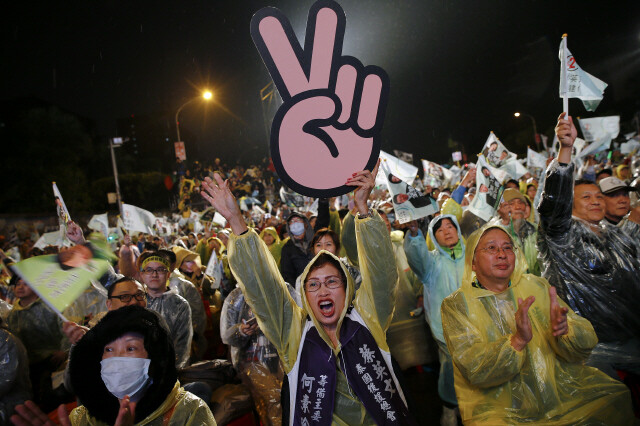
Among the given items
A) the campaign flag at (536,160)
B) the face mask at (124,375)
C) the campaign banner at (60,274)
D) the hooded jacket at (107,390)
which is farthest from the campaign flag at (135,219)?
the campaign flag at (536,160)

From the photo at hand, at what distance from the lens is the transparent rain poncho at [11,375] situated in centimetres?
287

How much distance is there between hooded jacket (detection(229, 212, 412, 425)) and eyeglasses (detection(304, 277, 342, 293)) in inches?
2.4

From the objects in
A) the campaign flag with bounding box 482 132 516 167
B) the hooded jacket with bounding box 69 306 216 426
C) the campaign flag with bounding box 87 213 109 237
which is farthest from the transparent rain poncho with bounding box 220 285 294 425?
the campaign flag with bounding box 482 132 516 167

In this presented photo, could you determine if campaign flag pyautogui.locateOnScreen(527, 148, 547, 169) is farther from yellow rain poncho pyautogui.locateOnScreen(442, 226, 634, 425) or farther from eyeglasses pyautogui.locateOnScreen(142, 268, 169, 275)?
eyeglasses pyautogui.locateOnScreen(142, 268, 169, 275)

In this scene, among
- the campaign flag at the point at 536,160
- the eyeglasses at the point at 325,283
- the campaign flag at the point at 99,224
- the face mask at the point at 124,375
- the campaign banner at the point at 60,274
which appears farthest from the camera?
the campaign flag at the point at 536,160

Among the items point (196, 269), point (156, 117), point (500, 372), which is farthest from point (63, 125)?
point (156, 117)

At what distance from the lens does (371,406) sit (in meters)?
2.14

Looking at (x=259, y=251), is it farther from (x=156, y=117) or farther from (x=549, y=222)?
(x=156, y=117)

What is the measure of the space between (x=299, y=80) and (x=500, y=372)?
6.75ft

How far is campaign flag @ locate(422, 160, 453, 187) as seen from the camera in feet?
41.5

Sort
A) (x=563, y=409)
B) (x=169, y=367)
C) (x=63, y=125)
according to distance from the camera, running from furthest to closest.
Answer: (x=63, y=125), (x=563, y=409), (x=169, y=367)

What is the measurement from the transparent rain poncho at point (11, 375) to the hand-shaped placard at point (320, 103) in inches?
96.5

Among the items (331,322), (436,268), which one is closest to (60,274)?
(331,322)

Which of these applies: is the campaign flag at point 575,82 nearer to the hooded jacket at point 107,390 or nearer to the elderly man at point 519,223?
the elderly man at point 519,223
